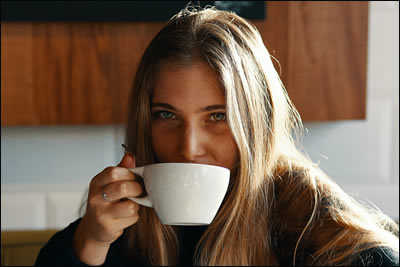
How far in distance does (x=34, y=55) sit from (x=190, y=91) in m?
0.59

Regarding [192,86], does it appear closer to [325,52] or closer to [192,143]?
[192,143]

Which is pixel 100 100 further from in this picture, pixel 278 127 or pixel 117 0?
pixel 278 127

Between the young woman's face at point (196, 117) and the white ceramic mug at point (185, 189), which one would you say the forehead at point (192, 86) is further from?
the white ceramic mug at point (185, 189)

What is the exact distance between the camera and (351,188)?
1391 millimetres

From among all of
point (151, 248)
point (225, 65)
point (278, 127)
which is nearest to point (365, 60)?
point (278, 127)

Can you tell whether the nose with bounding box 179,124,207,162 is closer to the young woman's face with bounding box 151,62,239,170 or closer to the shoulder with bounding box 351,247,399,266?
the young woman's face with bounding box 151,62,239,170

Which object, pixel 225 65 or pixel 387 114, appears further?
pixel 387 114

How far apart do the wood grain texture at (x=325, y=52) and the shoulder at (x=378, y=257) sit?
0.57m

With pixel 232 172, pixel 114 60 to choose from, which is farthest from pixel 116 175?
pixel 114 60

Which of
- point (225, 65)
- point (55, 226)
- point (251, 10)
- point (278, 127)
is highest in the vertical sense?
point (251, 10)

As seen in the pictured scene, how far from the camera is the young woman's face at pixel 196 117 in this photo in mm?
775

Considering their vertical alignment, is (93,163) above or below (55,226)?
above

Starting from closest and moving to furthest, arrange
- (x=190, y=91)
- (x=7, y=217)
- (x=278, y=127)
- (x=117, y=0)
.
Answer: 1. (x=190, y=91)
2. (x=278, y=127)
3. (x=117, y=0)
4. (x=7, y=217)

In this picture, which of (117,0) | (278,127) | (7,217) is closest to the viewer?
(278,127)
